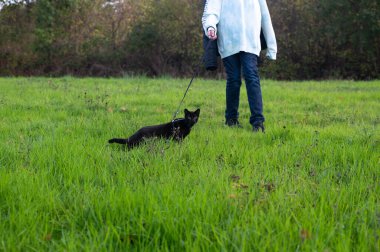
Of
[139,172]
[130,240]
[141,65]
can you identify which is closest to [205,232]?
[130,240]

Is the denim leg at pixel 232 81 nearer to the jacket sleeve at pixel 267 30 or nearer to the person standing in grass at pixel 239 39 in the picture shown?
the person standing in grass at pixel 239 39

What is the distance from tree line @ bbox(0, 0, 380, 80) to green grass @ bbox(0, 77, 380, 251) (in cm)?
1731

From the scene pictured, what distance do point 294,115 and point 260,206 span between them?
4.21m

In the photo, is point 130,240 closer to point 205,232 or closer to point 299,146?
point 205,232

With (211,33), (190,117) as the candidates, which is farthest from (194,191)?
(211,33)

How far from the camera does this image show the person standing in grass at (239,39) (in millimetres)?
4828

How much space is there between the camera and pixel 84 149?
3223mm

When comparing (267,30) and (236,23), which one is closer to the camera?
(236,23)

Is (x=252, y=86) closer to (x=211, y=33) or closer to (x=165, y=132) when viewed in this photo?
(x=211, y=33)

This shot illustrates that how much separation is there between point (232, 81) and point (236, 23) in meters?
0.74

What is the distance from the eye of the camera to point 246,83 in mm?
4922

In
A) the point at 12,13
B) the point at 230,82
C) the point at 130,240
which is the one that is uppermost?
the point at 12,13

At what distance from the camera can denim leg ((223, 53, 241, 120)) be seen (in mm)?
5043

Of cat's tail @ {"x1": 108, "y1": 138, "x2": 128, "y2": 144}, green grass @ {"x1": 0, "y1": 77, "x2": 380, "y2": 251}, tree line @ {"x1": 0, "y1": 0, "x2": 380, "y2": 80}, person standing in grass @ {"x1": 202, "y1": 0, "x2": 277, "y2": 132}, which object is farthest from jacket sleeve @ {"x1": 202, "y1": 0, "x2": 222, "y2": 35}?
tree line @ {"x1": 0, "y1": 0, "x2": 380, "y2": 80}
